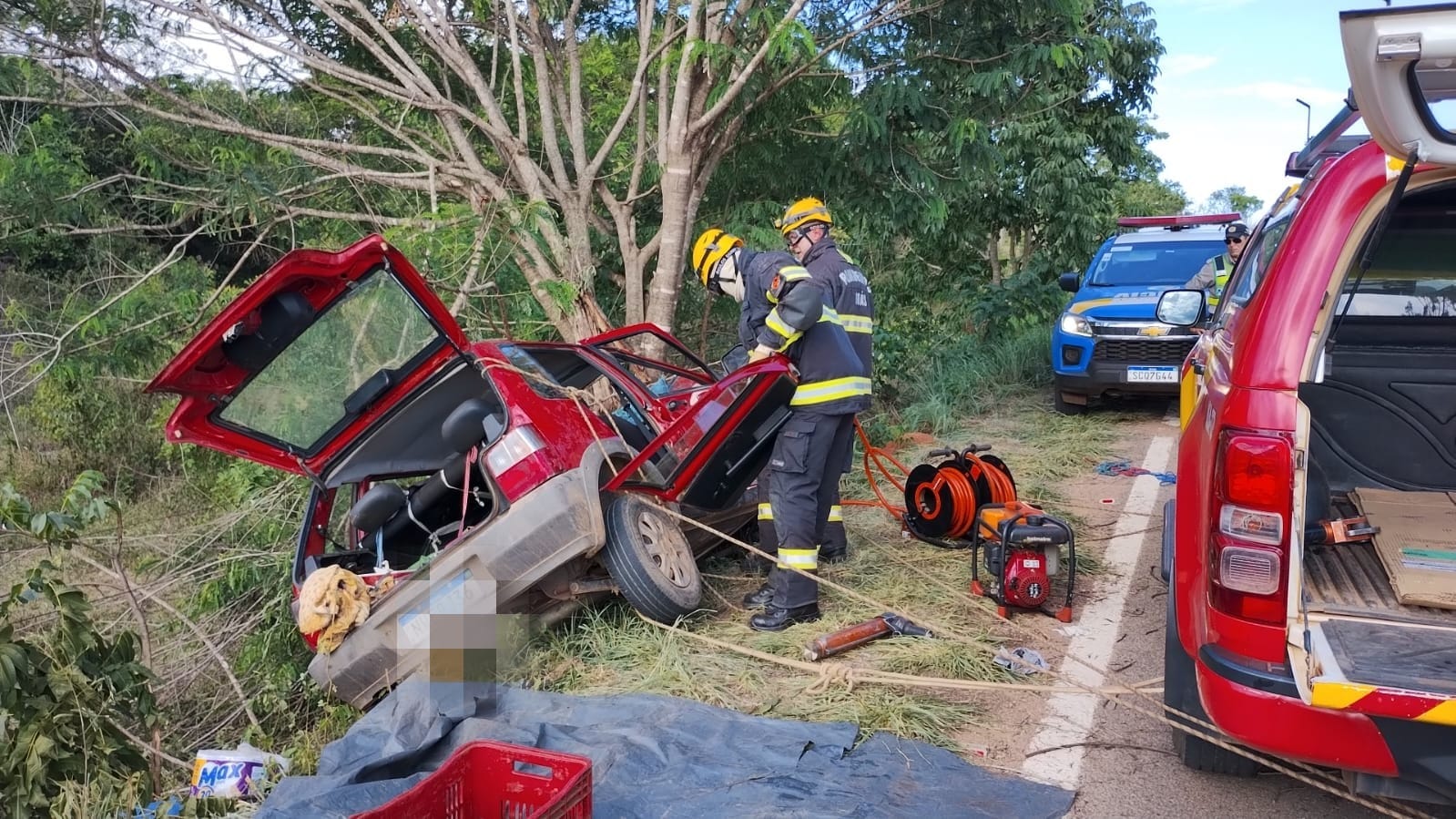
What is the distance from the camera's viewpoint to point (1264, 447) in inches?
98.8

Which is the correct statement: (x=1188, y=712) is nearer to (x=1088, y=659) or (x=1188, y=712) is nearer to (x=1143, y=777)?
(x=1143, y=777)

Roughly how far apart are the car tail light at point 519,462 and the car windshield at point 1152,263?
7.45m

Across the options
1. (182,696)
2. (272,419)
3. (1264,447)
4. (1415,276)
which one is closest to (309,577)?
(272,419)

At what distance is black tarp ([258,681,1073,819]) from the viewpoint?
Result: 3244 mm

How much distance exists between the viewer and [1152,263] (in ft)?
33.4

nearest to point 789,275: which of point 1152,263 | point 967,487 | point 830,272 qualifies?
point 830,272

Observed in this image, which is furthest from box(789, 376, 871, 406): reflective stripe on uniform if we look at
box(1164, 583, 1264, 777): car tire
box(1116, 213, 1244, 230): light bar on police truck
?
box(1116, 213, 1244, 230): light bar on police truck

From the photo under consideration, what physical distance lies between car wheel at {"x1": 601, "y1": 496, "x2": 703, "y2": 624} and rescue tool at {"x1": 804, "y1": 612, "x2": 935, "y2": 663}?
0.62 meters

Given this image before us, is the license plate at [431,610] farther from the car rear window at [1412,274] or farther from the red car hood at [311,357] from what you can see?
the car rear window at [1412,274]

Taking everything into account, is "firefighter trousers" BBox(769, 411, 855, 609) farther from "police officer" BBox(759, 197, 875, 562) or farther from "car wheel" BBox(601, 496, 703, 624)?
"car wheel" BBox(601, 496, 703, 624)

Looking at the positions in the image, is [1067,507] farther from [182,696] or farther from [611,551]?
[182,696]

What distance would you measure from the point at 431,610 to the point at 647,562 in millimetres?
924

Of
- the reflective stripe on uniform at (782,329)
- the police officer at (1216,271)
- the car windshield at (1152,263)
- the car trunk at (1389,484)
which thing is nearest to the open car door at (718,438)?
the reflective stripe on uniform at (782,329)

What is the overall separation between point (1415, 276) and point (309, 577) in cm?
449
